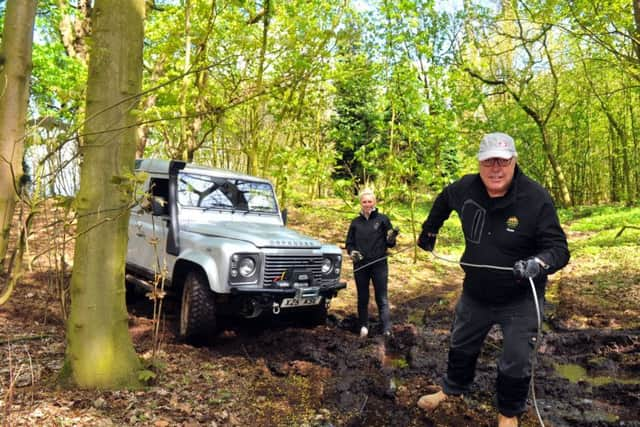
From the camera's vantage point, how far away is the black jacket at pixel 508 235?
288 cm

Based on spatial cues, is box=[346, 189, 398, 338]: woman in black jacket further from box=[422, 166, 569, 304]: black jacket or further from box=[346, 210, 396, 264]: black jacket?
box=[422, 166, 569, 304]: black jacket

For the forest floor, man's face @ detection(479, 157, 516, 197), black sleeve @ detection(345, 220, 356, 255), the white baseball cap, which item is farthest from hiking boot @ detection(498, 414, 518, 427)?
black sleeve @ detection(345, 220, 356, 255)

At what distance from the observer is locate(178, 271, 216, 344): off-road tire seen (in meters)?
4.74

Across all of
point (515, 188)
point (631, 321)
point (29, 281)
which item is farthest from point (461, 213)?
point (29, 281)

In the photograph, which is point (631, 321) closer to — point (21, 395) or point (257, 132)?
point (21, 395)

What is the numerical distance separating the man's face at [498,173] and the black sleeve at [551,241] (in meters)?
0.28

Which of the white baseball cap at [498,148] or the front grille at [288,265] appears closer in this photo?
the white baseball cap at [498,148]

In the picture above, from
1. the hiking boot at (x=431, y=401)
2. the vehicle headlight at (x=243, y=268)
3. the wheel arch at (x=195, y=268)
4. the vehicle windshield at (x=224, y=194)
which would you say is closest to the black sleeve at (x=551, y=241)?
the hiking boot at (x=431, y=401)

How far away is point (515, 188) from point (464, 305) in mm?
927

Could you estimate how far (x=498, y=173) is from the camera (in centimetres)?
304

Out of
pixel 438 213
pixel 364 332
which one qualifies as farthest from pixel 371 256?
pixel 438 213

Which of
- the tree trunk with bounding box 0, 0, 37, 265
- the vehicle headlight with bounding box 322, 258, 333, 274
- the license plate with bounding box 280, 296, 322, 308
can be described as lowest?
the license plate with bounding box 280, 296, 322, 308

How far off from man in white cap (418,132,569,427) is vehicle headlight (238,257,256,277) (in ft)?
7.61

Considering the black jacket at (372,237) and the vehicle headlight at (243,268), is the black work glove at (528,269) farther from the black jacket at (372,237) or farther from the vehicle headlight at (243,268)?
the black jacket at (372,237)
